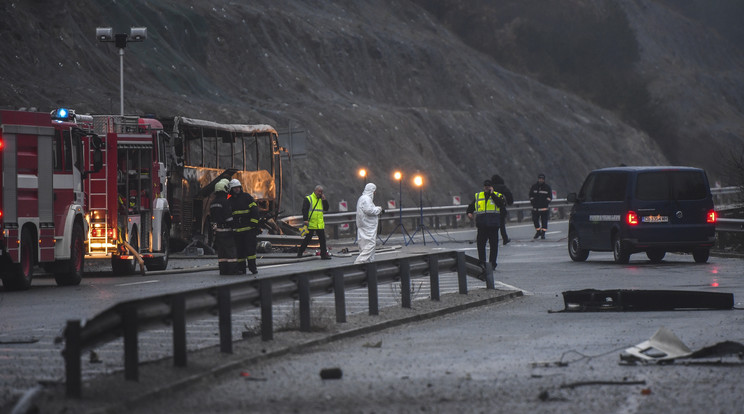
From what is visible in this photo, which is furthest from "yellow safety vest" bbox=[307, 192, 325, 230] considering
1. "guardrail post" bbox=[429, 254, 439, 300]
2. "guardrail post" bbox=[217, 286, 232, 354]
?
"guardrail post" bbox=[217, 286, 232, 354]

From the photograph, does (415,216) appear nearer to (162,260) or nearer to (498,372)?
(162,260)

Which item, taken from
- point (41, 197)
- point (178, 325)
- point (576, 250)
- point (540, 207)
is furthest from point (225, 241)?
point (540, 207)

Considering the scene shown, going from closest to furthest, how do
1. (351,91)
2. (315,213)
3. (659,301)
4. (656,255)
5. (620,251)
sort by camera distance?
(659,301) < (620,251) < (656,255) < (315,213) < (351,91)

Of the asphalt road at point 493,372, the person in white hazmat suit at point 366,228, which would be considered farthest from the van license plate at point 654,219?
the asphalt road at point 493,372

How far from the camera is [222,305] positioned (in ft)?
35.3

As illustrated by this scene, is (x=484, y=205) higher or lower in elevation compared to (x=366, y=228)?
higher

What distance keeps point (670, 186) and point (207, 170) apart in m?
13.9

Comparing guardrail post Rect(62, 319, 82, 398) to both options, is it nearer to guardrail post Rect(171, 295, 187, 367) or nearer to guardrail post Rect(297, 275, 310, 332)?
guardrail post Rect(171, 295, 187, 367)

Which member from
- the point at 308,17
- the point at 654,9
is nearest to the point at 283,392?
the point at 308,17

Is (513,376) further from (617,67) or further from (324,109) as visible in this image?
(617,67)

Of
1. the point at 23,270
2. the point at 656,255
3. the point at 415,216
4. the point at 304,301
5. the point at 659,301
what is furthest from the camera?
the point at 415,216

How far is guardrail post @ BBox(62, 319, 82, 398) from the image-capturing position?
8328 millimetres

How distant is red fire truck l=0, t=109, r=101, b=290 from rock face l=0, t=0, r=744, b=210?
777 inches

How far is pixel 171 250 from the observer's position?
3381 centimetres
